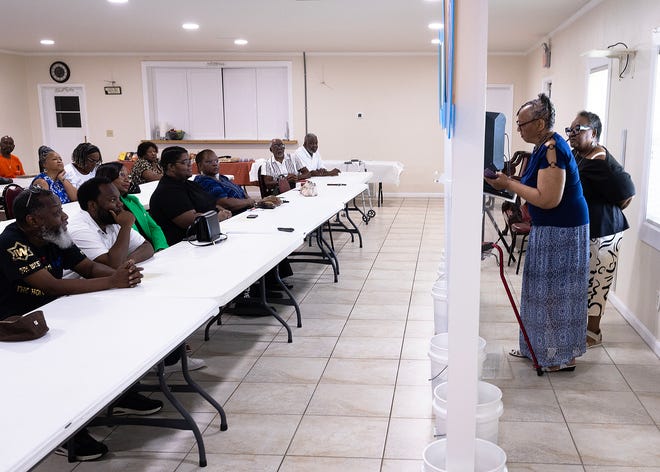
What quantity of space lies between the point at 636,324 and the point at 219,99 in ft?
28.0

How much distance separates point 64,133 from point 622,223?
1010 centimetres

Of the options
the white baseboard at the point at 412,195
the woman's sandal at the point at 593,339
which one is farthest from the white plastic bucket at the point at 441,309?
the white baseboard at the point at 412,195

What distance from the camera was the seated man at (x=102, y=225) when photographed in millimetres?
2881

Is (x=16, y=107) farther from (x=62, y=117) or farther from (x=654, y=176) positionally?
(x=654, y=176)

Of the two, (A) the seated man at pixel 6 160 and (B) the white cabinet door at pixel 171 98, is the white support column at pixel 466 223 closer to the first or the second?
(A) the seated man at pixel 6 160

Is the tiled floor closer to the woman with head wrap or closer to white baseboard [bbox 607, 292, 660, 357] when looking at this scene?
white baseboard [bbox 607, 292, 660, 357]

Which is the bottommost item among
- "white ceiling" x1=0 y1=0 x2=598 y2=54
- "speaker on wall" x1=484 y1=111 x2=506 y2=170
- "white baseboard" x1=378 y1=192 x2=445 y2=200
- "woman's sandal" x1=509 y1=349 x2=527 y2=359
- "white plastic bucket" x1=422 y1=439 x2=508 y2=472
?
"woman's sandal" x1=509 y1=349 x2=527 y2=359

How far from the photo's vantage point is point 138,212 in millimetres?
3404

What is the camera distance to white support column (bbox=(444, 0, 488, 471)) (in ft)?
5.27

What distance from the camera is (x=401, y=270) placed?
18.2 ft

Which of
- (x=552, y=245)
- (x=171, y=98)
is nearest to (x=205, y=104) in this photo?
(x=171, y=98)

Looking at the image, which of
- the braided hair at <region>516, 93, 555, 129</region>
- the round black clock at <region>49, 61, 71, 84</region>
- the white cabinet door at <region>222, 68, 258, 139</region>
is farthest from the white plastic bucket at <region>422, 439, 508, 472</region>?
the round black clock at <region>49, 61, 71, 84</region>

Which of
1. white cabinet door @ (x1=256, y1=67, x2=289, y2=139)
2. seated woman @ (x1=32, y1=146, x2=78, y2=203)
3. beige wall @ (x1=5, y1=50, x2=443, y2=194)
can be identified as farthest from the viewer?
A: white cabinet door @ (x1=256, y1=67, x2=289, y2=139)

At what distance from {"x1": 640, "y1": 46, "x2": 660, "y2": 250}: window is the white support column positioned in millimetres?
2395
